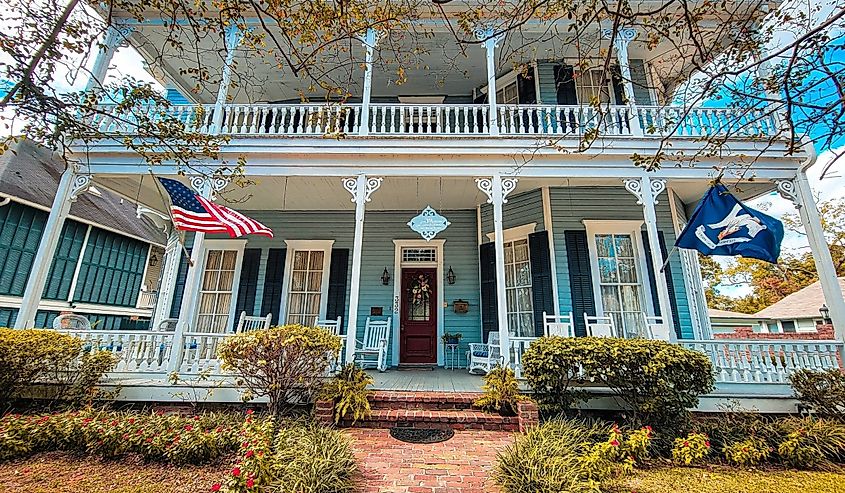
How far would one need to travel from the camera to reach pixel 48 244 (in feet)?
18.7

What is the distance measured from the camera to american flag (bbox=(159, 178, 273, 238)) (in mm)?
5211

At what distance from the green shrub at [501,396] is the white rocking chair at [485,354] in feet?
3.40

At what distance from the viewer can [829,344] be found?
5.21 metres

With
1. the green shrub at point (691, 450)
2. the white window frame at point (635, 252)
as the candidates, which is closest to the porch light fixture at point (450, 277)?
the white window frame at point (635, 252)

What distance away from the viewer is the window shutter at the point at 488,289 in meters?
7.63

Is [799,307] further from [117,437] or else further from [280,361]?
[117,437]

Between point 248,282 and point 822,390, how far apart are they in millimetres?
9594

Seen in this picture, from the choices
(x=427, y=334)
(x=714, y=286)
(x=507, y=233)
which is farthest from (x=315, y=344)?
(x=714, y=286)

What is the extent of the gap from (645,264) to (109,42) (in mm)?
10358

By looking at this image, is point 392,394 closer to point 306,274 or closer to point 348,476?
point 348,476

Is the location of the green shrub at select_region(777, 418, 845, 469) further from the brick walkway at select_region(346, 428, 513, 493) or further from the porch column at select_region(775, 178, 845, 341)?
the brick walkway at select_region(346, 428, 513, 493)

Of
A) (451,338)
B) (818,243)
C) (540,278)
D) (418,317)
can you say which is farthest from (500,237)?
(818,243)

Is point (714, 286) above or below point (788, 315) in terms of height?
above

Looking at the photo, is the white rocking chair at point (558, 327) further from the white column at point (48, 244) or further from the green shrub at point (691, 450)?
the white column at point (48, 244)
